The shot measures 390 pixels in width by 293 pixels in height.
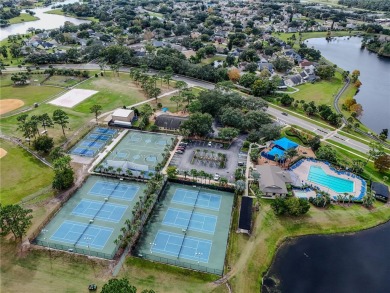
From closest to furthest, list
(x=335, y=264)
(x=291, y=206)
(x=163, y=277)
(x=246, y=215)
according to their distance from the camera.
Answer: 1. (x=163, y=277)
2. (x=335, y=264)
3. (x=246, y=215)
4. (x=291, y=206)

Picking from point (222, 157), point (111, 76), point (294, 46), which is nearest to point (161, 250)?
point (222, 157)

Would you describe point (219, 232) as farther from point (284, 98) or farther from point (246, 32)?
point (246, 32)

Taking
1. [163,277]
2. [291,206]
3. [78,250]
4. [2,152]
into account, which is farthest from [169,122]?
[163,277]

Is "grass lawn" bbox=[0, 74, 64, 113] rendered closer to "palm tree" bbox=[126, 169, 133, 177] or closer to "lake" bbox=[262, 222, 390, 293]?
"palm tree" bbox=[126, 169, 133, 177]

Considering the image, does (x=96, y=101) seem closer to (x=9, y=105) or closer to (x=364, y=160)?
(x=9, y=105)

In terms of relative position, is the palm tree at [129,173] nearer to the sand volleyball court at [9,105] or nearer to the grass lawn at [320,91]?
the sand volleyball court at [9,105]
